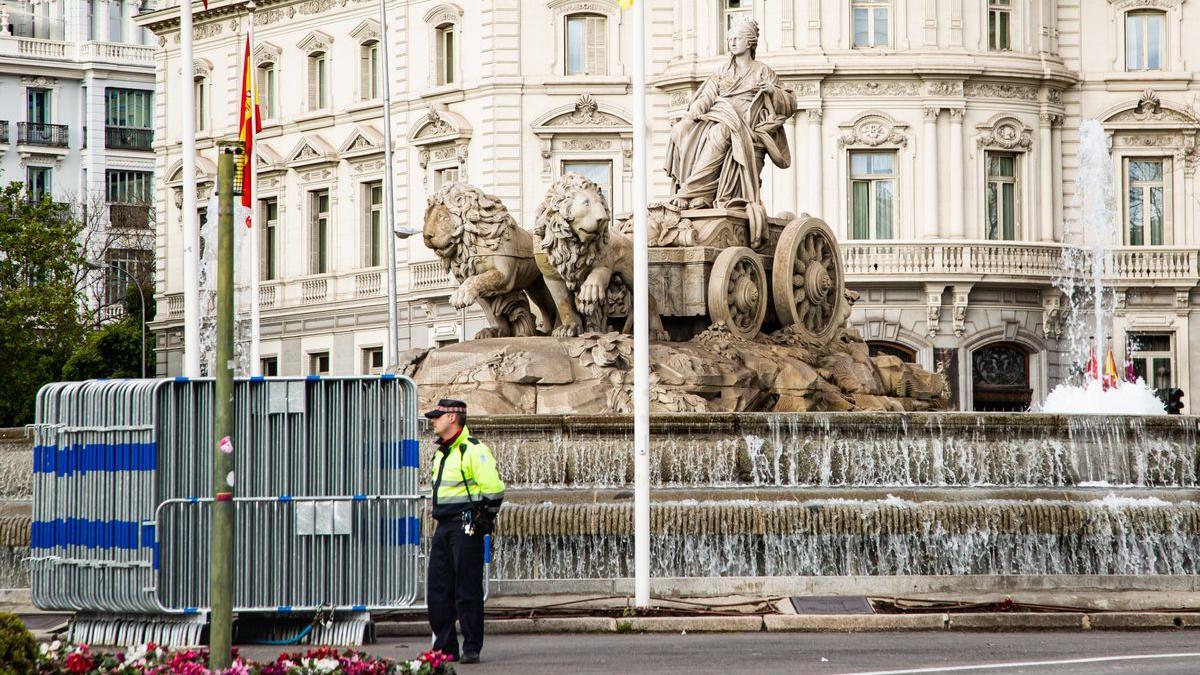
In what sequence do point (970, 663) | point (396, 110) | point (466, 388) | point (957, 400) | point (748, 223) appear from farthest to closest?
1. point (396, 110)
2. point (957, 400)
3. point (748, 223)
4. point (466, 388)
5. point (970, 663)

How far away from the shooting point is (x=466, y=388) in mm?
24344

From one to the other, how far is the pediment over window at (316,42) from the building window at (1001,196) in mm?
18245

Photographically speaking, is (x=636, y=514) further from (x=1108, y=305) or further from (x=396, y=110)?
(x=396, y=110)

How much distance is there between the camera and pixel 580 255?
2433 centimetres

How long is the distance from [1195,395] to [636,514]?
37.7 metres

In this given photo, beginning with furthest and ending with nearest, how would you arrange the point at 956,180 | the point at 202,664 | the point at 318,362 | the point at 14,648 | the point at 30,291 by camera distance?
1. the point at 318,362
2. the point at 30,291
3. the point at 956,180
4. the point at 202,664
5. the point at 14,648

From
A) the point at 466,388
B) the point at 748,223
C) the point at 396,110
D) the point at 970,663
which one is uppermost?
the point at 396,110

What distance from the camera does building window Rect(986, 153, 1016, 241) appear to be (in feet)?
182

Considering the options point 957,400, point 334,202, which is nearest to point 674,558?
point 957,400

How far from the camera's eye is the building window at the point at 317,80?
6266cm

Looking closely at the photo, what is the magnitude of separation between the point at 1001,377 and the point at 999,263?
2826 millimetres

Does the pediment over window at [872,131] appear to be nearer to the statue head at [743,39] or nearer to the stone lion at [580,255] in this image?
the statue head at [743,39]

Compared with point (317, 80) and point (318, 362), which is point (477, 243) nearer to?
point (318, 362)

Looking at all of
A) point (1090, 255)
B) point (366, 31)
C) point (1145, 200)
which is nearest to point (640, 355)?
point (1090, 255)
